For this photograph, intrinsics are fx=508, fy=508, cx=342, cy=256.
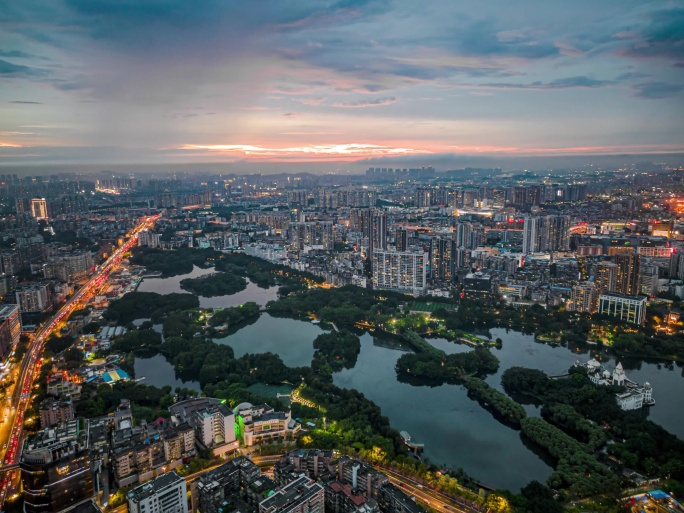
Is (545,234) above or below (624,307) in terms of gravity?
above

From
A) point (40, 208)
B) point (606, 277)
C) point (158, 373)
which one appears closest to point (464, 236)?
point (606, 277)

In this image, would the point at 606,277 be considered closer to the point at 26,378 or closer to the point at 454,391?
the point at 454,391

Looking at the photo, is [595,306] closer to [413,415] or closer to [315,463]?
[413,415]

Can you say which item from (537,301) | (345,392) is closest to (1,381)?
(345,392)

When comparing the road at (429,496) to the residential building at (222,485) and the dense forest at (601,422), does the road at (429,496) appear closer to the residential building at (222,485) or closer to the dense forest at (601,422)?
the residential building at (222,485)

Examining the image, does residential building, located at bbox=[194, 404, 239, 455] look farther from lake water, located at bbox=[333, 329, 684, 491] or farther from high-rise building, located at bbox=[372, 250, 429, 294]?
high-rise building, located at bbox=[372, 250, 429, 294]

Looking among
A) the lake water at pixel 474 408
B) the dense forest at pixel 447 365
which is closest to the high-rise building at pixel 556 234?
the lake water at pixel 474 408
